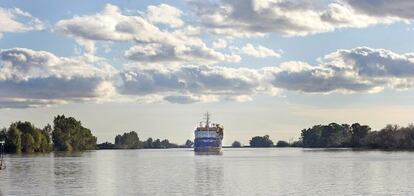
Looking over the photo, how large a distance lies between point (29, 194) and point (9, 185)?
1248cm

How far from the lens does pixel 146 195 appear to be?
68.0 m

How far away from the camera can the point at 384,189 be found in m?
72.0

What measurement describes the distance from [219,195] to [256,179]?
71.4 ft

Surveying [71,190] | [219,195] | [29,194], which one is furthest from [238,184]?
[29,194]

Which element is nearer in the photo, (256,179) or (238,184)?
(238,184)

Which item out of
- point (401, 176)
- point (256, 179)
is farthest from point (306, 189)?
point (401, 176)

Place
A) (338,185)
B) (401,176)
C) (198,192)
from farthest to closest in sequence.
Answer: (401,176), (338,185), (198,192)

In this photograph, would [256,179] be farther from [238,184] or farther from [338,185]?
[338,185]

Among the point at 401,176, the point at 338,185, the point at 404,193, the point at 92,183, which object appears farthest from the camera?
the point at 401,176

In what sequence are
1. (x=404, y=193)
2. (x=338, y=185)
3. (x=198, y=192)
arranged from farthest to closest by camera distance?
(x=338, y=185) → (x=198, y=192) → (x=404, y=193)

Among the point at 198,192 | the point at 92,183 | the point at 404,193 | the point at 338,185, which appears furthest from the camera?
the point at 92,183

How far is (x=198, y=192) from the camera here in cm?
7138

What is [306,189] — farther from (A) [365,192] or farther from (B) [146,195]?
(B) [146,195]

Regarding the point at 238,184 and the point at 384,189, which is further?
the point at 238,184
